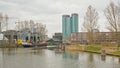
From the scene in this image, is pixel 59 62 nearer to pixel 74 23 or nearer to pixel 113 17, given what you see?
pixel 113 17

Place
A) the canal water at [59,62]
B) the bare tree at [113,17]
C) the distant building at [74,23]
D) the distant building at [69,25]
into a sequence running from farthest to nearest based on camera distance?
the distant building at [69,25]
the distant building at [74,23]
the bare tree at [113,17]
the canal water at [59,62]

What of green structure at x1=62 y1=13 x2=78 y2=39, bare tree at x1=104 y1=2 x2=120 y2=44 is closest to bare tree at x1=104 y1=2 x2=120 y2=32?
bare tree at x1=104 y1=2 x2=120 y2=44

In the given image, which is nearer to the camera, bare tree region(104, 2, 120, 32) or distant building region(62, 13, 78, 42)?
bare tree region(104, 2, 120, 32)

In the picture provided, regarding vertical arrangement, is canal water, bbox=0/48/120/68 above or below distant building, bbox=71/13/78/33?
below

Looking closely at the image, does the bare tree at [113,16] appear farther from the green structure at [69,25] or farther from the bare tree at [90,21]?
the green structure at [69,25]

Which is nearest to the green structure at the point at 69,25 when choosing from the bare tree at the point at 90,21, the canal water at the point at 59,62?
the bare tree at the point at 90,21

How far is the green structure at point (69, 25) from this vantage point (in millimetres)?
136375

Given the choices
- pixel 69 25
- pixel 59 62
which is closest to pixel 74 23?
pixel 69 25

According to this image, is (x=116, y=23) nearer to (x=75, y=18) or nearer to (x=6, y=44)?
(x=6, y=44)

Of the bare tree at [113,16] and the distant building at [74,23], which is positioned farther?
the distant building at [74,23]

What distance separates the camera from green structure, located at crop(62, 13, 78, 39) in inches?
5369

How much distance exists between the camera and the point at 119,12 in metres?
50.1

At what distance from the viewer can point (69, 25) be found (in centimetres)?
13700

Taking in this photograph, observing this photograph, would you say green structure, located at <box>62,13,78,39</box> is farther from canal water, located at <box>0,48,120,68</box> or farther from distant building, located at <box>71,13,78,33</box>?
canal water, located at <box>0,48,120,68</box>
